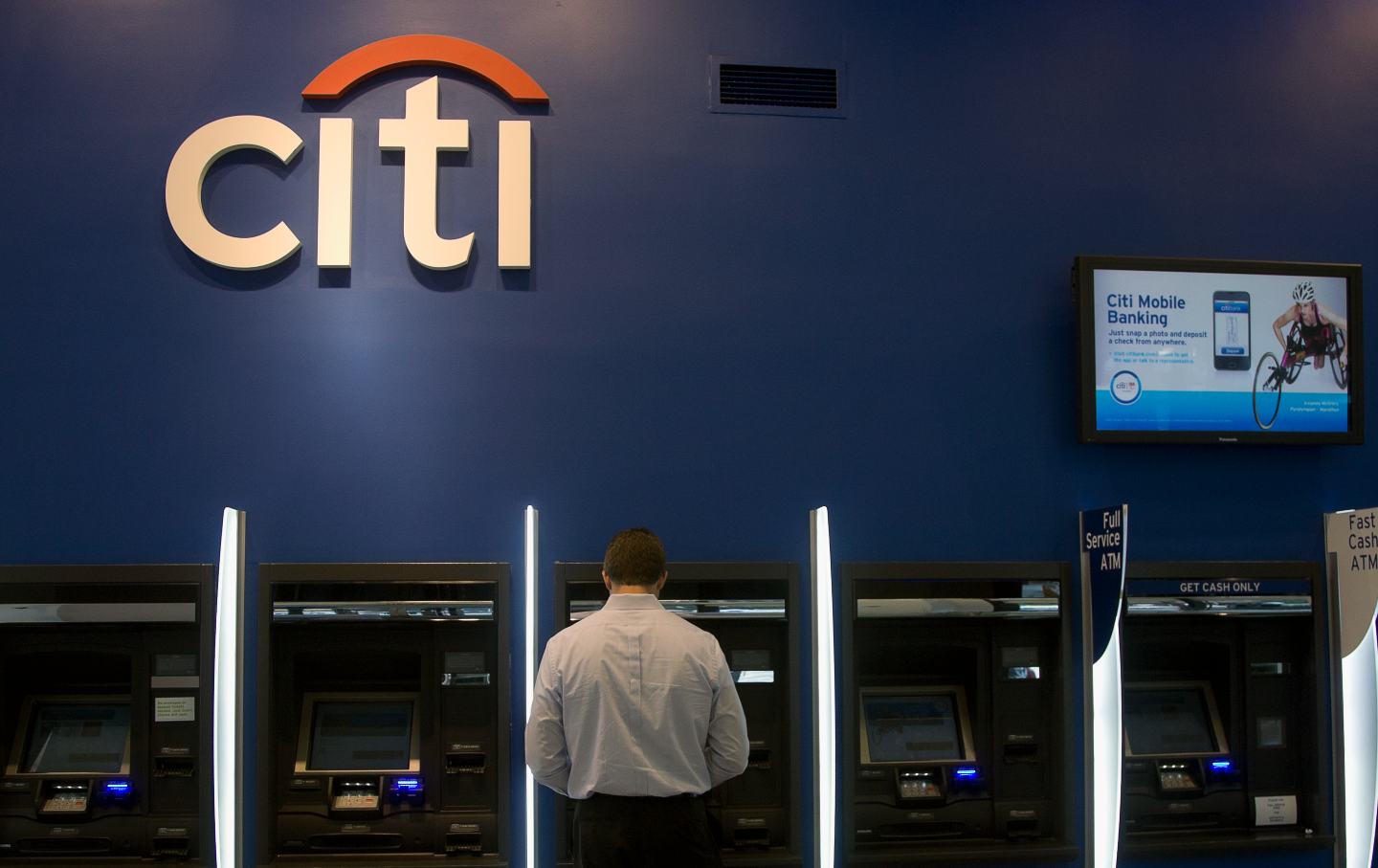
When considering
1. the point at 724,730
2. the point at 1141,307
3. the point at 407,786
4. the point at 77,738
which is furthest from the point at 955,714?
the point at 77,738

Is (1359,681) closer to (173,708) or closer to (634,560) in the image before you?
(634,560)

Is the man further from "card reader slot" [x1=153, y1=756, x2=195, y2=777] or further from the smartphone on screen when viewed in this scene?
the smartphone on screen

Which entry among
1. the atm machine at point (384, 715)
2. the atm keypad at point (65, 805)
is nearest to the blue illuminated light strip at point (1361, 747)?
the atm machine at point (384, 715)

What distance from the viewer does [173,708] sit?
3.39 meters

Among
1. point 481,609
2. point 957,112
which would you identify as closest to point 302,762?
point 481,609

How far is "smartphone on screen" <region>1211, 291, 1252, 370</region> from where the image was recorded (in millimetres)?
3812

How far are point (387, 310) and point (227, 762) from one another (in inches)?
54.3

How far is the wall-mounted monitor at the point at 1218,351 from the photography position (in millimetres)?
3756

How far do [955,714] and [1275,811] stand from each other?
1064 millimetres

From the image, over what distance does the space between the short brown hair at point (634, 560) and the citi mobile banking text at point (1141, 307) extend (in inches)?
67.9

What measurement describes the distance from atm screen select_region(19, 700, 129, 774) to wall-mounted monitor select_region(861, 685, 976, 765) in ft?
7.20

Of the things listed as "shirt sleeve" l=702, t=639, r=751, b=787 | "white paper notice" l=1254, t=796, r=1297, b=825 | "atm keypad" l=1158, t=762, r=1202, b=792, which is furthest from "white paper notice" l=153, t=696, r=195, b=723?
"white paper notice" l=1254, t=796, r=1297, b=825

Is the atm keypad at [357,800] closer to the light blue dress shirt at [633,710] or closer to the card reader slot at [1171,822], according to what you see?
the light blue dress shirt at [633,710]

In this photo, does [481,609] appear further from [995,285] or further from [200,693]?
[995,285]
